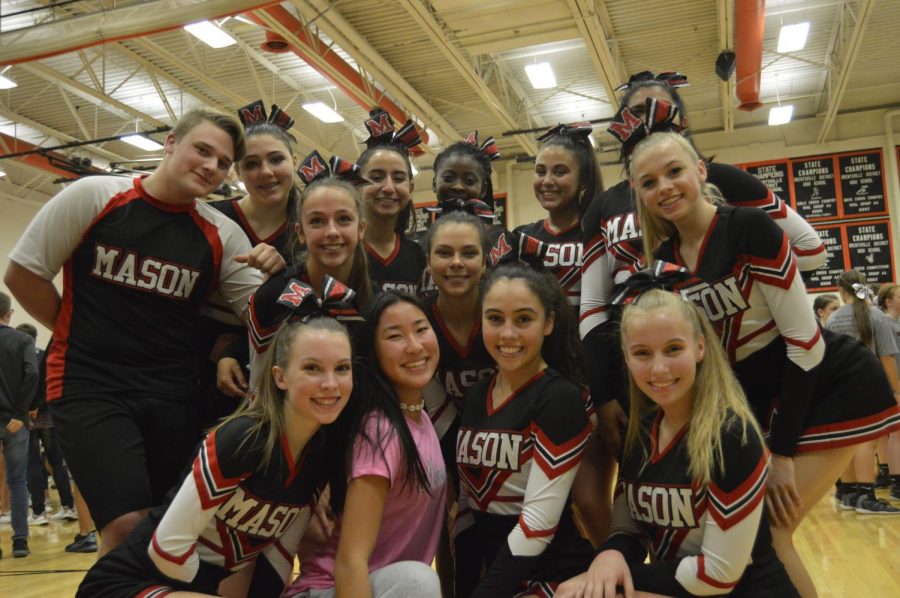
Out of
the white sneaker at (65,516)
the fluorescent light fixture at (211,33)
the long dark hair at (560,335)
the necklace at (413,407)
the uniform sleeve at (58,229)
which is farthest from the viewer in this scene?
the white sneaker at (65,516)

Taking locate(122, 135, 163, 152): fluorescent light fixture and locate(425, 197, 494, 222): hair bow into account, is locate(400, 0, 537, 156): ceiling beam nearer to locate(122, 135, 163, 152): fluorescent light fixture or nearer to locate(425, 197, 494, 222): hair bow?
locate(122, 135, 163, 152): fluorescent light fixture

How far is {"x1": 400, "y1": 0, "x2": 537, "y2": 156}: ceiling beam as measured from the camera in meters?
6.78

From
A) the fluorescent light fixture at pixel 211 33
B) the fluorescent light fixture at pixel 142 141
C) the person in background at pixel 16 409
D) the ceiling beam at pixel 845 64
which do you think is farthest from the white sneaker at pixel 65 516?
the ceiling beam at pixel 845 64

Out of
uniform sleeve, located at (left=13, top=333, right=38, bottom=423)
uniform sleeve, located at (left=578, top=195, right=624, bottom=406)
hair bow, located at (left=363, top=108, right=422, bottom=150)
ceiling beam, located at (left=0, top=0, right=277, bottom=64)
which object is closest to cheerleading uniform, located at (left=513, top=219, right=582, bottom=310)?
uniform sleeve, located at (left=578, top=195, right=624, bottom=406)

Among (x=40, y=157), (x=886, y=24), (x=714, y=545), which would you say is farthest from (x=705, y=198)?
(x=40, y=157)

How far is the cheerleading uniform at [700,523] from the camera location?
181 cm

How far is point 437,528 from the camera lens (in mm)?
2225

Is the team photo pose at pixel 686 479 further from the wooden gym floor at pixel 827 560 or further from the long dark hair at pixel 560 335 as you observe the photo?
the wooden gym floor at pixel 827 560

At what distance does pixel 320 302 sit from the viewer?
7.05 ft

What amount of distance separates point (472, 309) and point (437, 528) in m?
0.75

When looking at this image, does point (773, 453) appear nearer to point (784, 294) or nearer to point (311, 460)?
point (784, 294)

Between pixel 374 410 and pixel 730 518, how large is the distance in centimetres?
100

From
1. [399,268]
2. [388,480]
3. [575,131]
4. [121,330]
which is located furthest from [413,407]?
[575,131]

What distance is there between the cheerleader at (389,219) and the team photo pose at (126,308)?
0.71 meters
